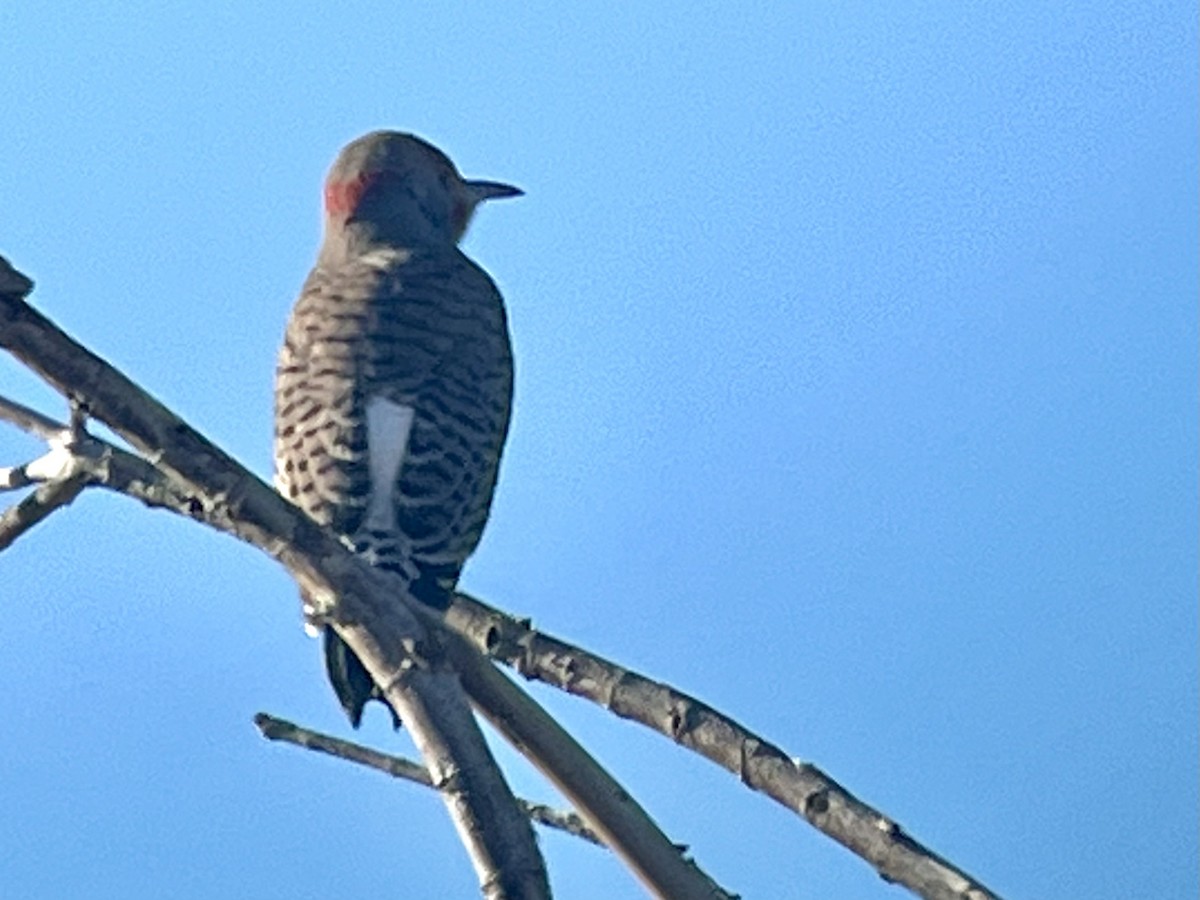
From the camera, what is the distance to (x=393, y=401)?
2928 millimetres

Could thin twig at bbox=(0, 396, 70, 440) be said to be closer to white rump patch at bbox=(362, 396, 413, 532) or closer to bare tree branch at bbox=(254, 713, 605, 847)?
bare tree branch at bbox=(254, 713, 605, 847)

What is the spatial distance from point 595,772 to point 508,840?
21 centimetres

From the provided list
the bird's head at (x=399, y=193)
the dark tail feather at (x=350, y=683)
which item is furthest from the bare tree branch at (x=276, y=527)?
the bird's head at (x=399, y=193)

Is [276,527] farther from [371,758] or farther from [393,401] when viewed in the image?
[393,401]

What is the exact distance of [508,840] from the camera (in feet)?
4.37

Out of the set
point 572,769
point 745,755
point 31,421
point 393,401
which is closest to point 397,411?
point 393,401

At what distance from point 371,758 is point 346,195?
1925mm

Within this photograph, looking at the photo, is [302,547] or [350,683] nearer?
[302,547]

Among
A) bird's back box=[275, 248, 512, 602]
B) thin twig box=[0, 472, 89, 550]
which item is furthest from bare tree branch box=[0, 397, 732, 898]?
bird's back box=[275, 248, 512, 602]

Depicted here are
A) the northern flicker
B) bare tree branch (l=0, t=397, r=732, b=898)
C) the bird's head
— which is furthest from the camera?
the bird's head

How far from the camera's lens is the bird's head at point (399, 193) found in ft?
11.9

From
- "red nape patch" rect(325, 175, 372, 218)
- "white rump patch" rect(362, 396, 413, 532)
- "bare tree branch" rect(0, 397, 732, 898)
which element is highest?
"red nape patch" rect(325, 175, 372, 218)

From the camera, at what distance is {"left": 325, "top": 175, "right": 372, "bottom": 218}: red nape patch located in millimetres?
3670

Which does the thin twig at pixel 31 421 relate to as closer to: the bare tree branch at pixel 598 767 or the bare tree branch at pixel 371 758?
the bare tree branch at pixel 598 767
